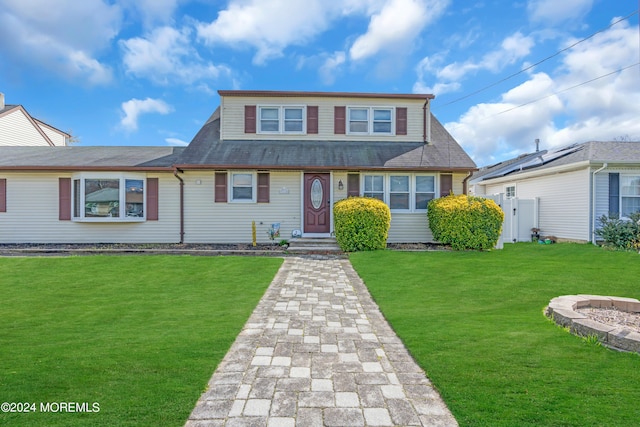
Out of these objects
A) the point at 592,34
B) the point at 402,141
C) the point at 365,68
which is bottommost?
the point at 402,141

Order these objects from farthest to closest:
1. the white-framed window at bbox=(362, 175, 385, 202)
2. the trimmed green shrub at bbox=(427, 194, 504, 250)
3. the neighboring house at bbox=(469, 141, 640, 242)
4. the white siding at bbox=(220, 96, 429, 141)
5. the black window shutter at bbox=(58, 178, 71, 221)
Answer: the white siding at bbox=(220, 96, 429, 141)
the white-framed window at bbox=(362, 175, 385, 202)
the neighboring house at bbox=(469, 141, 640, 242)
the black window shutter at bbox=(58, 178, 71, 221)
the trimmed green shrub at bbox=(427, 194, 504, 250)

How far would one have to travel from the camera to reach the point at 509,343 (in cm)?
344

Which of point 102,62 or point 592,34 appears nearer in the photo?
point 592,34

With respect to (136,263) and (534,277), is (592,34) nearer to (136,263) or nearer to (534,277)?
(534,277)

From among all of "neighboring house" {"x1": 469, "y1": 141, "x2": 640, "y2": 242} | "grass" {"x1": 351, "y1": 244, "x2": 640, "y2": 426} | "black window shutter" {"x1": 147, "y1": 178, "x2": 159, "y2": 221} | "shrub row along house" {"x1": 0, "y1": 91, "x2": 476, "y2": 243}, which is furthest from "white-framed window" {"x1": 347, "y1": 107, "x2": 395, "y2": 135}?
Answer: "black window shutter" {"x1": 147, "y1": 178, "x2": 159, "y2": 221}

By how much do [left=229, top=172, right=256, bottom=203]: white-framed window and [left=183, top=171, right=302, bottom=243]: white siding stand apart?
0.22 meters

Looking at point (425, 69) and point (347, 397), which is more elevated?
point (425, 69)

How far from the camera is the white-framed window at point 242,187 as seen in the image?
1164 centimetres

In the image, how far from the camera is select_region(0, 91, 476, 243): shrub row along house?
11297 mm

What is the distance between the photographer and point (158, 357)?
3131 mm

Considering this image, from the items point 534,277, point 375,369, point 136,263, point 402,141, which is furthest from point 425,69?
point 375,369

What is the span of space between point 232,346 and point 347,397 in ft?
4.97

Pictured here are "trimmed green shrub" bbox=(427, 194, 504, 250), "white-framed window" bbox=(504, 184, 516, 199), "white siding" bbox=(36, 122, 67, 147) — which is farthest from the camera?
"white siding" bbox=(36, 122, 67, 147)

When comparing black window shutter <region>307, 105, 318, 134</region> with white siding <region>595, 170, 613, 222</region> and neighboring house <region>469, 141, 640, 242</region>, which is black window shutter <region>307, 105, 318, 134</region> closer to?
neighboring house <region>469, 141, 640, 242</region>
